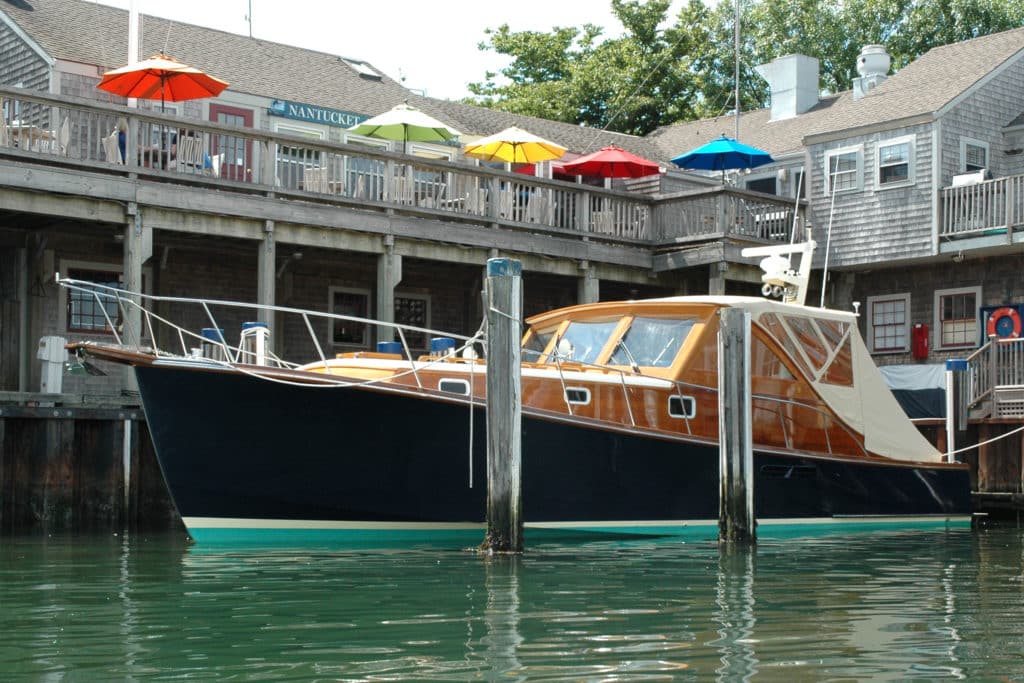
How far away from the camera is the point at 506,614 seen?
8.91 metres

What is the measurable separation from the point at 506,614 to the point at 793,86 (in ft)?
82.2

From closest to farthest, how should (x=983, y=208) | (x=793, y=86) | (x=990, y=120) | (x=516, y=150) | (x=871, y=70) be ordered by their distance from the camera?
(x=983, y=208) < (x=516, y=150) < (x=990, y=120) < (x=871, y=70) < (x=793, y=86)

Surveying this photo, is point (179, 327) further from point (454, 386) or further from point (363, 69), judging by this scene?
point (363, 69)

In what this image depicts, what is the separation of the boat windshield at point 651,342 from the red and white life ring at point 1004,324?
441 inches

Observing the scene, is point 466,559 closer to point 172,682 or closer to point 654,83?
point 172,682

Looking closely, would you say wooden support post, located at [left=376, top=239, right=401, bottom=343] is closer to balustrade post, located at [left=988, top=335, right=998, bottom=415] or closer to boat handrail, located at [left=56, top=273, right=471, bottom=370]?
boat handrail, located at [left=56, top=273, right=471, bottom=370]

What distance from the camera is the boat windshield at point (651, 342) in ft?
49.3

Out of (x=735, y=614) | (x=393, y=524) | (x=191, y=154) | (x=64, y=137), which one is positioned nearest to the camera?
(x=735, y=614)

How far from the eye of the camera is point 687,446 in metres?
14.5

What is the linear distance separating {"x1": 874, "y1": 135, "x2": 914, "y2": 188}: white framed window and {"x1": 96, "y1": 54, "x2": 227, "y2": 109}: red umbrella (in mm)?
12202

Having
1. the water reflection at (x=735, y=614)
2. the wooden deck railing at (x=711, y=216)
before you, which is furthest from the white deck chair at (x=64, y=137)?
the wooden deck railing at (x=711, y=216)

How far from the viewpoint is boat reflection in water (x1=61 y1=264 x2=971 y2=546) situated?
42.6 ft

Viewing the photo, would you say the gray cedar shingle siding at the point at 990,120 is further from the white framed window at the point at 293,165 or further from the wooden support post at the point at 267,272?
the wooden support post at the point at 267,272

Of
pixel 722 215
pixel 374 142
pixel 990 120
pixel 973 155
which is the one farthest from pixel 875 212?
pixel 374 142
